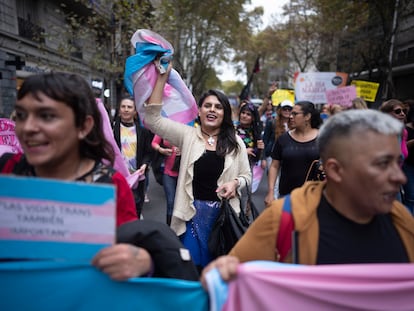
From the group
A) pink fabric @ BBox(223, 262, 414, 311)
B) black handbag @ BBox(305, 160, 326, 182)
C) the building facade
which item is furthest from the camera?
the building facade

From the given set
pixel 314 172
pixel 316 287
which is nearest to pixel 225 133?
pixel 314 172

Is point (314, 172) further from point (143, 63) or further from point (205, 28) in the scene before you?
point (205, 28)

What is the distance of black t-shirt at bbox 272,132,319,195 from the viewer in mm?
3504

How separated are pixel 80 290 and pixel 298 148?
2.77 meters

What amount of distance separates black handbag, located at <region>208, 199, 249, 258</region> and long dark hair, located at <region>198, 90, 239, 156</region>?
0.46 metres

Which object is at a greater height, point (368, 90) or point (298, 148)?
point (368, 90)

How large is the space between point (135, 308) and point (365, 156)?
1.08 meters

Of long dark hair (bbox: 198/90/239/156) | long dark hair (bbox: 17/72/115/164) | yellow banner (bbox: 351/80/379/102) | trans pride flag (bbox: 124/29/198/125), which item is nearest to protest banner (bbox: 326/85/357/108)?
yellow banner (bbox: 351/80/379/102)

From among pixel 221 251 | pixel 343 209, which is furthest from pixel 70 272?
pixel 221 251

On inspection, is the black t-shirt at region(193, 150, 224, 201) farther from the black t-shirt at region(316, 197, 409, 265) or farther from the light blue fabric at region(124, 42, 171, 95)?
the black t-shirt at region(316, 197, 409, 265)

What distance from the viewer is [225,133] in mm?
2945

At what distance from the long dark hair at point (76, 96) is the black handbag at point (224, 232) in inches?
46.2

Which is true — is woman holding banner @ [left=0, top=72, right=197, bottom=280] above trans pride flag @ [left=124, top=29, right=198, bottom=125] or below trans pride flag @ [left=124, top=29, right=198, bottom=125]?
below

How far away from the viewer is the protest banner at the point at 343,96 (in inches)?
296
